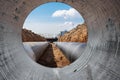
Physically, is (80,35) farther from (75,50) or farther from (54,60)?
(75,50)

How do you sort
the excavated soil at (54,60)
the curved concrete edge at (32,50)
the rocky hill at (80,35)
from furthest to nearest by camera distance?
1. the rocky hill at (80,35)
2. the excavated soil at (54,60)
3. the curved concrete edge at (32,50)

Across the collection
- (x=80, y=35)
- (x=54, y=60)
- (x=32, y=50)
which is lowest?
(x=54, y=60)

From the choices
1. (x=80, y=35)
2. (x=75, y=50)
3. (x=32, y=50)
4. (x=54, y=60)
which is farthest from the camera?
(x=80, y=35)

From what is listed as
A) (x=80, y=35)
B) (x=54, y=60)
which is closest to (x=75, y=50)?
(x=54, y=60)

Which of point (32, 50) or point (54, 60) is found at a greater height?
point (32, 50)

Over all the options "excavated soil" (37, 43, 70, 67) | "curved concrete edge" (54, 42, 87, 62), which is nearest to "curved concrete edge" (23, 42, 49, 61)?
"excavated soil" (37, 43, 70, 67)

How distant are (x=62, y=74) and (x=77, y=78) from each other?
0.82 metres

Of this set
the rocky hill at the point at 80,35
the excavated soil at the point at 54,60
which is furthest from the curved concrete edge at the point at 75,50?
the rocky hill at the point at 80,35

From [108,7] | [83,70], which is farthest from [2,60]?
[83,70]

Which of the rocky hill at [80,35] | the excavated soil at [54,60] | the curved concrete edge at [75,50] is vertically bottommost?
the excavated soil at [54,60]

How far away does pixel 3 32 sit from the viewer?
311cm

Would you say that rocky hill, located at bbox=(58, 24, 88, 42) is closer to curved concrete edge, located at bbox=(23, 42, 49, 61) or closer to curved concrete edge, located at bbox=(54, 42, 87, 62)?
curved concrete edge, located at bbox=(23, 42, 49, 61)

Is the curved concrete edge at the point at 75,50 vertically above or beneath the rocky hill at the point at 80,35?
beneath

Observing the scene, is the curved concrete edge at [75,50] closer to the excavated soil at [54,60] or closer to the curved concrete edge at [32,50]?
the curved concrete edge at [32,50]
